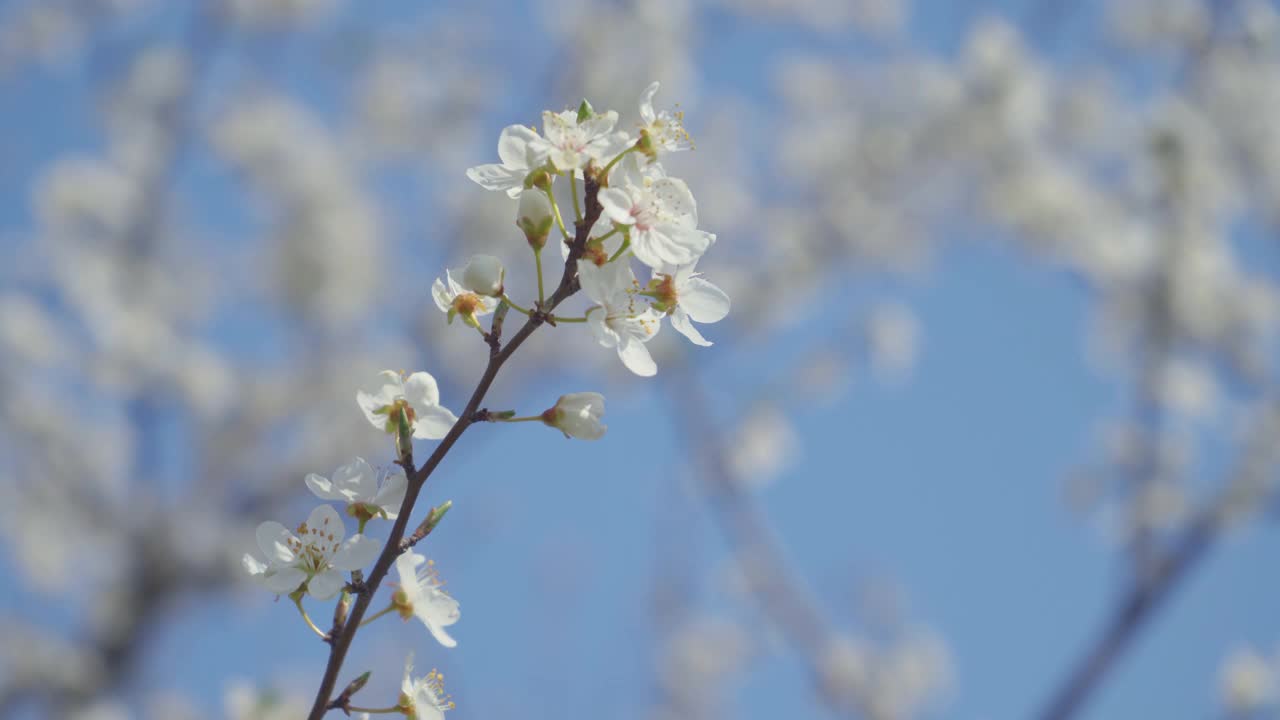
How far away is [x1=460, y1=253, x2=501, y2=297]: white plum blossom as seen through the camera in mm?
1030

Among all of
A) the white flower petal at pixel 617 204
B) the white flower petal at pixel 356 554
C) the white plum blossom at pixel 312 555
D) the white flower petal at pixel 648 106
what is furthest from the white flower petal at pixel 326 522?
the white flower petal at pixel 648 106

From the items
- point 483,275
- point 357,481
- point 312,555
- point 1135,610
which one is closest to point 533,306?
point 483,275

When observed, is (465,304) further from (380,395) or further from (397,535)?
(397,535)

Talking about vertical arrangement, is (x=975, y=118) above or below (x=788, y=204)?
below

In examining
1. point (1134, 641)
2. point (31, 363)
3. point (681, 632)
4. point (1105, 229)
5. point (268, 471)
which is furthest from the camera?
point (681, 632)

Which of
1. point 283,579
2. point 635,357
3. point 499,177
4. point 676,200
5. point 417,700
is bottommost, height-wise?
point 417,700

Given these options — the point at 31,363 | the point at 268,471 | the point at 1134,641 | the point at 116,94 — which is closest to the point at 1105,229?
the point at 1134,641

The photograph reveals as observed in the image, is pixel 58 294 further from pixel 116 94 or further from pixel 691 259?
pixel 691 259

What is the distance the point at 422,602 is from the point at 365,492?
15 centimetres

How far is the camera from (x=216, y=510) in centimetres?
748

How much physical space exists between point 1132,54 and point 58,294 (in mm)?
8025

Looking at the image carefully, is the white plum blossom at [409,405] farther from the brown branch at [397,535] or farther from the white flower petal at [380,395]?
the brown branch at [397,535]

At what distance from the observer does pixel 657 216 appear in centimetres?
102

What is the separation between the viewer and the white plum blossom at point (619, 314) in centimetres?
100
